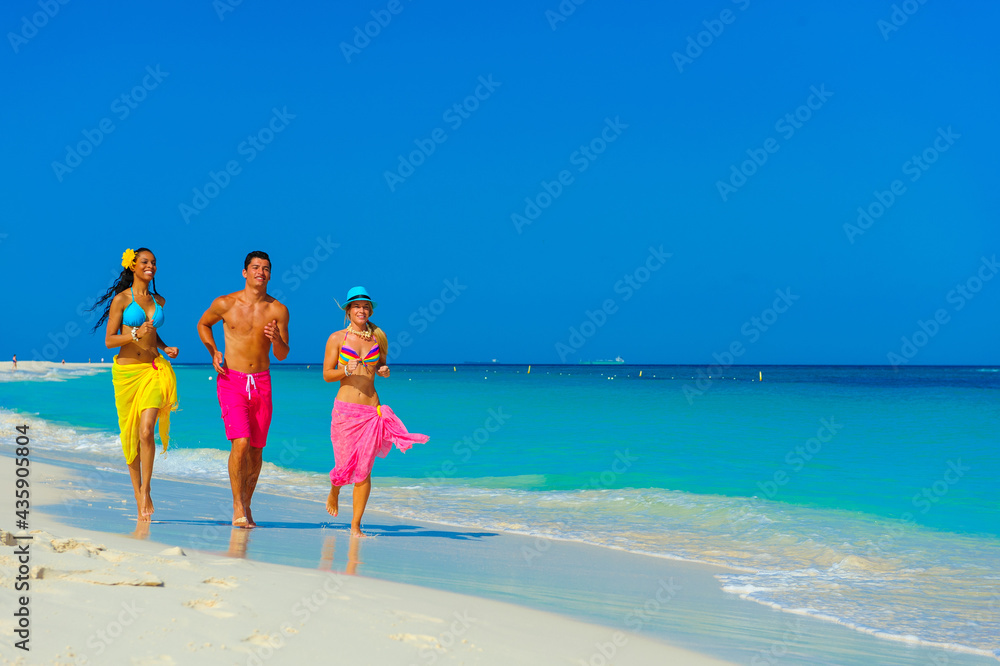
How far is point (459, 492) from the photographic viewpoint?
9.88m

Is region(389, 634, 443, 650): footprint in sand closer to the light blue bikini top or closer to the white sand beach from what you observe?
the white sand beach

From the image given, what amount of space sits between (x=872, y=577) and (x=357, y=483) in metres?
3.89

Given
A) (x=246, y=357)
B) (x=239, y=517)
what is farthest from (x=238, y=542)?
(x=246, y=357)

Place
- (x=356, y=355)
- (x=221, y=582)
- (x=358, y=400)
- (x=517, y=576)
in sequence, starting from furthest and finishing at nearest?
(x=358, y=400), (x=356, y=355), (x=517, y=576), (x=221, y=582)

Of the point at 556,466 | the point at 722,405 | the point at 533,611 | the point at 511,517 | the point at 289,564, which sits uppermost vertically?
the point at 722,405

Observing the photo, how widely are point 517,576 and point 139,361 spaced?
3.46 meters

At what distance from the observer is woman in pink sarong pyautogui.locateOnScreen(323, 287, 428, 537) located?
5934mm

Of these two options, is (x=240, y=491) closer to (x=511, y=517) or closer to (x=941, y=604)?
(x=511, y=517)

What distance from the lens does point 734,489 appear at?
1070 cm

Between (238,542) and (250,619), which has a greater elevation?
(238,542)

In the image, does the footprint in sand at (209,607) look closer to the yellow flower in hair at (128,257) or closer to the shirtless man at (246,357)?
the shirtless man at (246,357)

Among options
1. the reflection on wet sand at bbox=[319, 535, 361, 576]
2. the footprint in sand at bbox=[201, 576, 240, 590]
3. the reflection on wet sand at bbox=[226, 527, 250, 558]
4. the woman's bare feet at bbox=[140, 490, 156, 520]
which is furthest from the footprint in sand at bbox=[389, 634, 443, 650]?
the woman's bare feet at bbox=[140, 490, 156, 520]

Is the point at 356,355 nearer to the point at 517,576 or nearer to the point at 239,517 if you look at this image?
the point at 239,517

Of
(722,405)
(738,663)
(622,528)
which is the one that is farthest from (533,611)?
(722,405)
